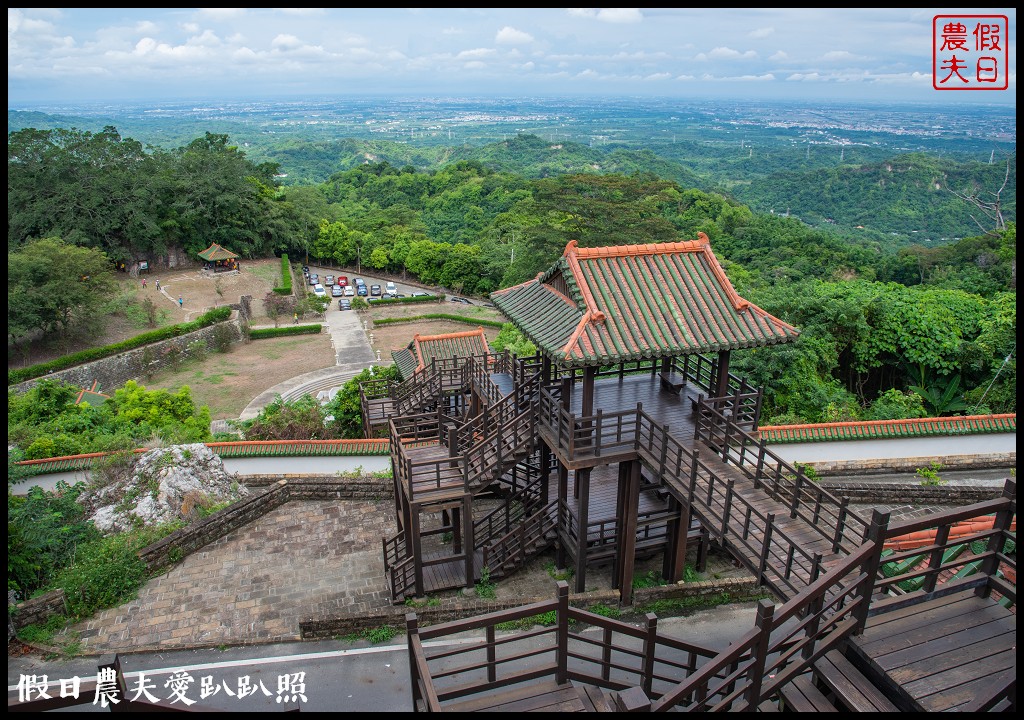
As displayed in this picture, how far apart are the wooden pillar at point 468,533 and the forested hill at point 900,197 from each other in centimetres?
7757

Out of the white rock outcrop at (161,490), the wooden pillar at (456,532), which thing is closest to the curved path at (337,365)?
the white rock outcrop at (161,490)

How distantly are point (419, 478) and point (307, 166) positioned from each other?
156235 millimetres

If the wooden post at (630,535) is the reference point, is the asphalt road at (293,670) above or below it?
below

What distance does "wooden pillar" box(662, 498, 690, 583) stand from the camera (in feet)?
37.8

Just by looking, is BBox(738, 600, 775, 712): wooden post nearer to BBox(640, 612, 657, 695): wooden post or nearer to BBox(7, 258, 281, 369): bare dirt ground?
BBox(640, 612, 657, 695): wooden post

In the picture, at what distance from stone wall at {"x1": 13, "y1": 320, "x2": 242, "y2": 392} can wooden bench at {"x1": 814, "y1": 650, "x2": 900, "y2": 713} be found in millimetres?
36752

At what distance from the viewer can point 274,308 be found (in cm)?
4534

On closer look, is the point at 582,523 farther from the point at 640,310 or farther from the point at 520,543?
the point at 640,310

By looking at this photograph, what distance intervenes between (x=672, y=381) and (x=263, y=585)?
9.20m

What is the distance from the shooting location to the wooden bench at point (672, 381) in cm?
1246

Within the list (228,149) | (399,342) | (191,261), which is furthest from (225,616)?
(228,149)

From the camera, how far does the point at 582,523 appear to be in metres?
10.9

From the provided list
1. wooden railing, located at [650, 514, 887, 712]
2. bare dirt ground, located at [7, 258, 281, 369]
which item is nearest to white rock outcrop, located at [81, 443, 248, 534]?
wooden railing, located at [650, 514, 887, 712]

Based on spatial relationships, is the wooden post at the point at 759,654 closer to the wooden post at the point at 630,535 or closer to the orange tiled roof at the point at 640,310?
the orange tiled roof at the point at 640,310
